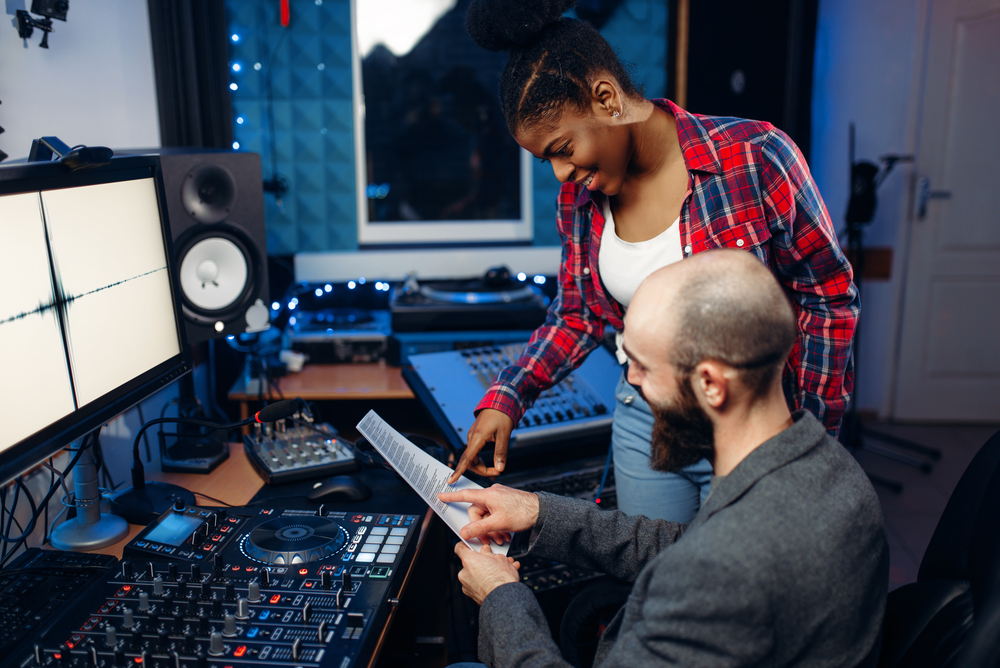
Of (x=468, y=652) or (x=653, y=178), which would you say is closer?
(x=653, y=178)

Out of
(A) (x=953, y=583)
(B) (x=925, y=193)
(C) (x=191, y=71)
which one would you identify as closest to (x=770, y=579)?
(A) (x=953, y=583)

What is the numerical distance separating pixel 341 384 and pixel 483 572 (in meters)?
1.31

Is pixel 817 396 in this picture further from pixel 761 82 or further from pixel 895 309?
pixel 895 309

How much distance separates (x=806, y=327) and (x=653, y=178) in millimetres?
388

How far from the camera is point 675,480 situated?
1.32 meters

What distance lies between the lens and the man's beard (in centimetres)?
81

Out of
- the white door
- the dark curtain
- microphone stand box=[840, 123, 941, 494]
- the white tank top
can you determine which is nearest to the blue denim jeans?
the white tank top

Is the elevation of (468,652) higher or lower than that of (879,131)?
lower

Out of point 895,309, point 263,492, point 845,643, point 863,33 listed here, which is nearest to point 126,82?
point 263,492

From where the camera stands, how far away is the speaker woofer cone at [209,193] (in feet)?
4.89

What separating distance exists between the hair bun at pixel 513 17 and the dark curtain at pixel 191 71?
1374 millimetres

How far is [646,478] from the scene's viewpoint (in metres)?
1.34

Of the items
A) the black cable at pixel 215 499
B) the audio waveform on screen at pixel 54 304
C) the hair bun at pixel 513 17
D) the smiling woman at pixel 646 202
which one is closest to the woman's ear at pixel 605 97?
the smiling woman at pixel 646 202

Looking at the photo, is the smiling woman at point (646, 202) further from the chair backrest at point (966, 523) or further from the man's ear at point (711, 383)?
the man's ear at point (711, 383)
